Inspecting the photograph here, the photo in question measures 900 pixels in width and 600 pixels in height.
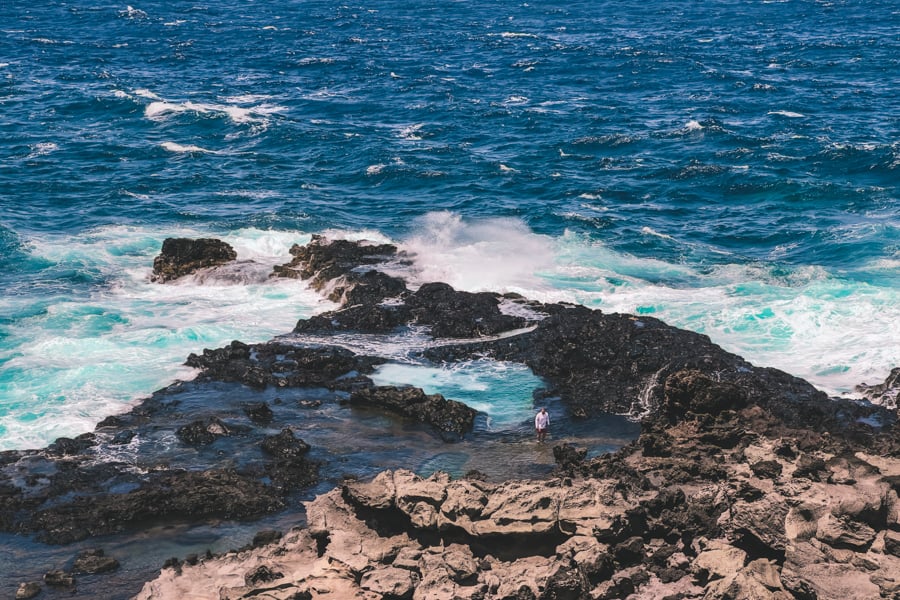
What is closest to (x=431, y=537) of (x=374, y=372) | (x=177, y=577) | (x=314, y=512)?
(x=314, y=512)

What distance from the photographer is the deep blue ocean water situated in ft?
144

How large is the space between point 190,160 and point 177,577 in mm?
53628

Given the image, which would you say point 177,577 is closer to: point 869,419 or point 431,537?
point 431,537

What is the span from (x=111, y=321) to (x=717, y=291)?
29.4 metres

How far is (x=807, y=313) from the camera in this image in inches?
1745

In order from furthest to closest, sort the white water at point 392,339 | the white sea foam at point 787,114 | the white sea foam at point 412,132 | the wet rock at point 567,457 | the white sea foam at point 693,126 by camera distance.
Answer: the white sea foam at point 787,114, the white sea foam at point 412,132, the white sea foam at point 693,126, the white water at point 392,339, the wet rock at point 567,457

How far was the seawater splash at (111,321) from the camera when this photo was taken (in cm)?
3716

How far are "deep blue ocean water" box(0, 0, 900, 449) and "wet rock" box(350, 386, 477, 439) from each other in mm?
2448

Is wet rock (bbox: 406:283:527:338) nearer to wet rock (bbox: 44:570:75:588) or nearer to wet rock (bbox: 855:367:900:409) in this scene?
wet rock (bbox: 855:367:900:409)

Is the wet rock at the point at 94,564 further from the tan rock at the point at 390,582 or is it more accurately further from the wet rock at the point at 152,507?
the tan rock at the point at 390,582

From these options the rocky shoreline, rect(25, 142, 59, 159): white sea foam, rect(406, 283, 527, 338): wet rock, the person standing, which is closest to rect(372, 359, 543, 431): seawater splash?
the rocky shoreline

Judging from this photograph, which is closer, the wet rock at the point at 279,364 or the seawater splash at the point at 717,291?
the wet rock at the point at 279,364

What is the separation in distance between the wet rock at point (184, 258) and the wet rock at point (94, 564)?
86.8ft

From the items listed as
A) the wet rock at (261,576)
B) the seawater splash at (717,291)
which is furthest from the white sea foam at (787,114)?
the wet rock at (261,576)
